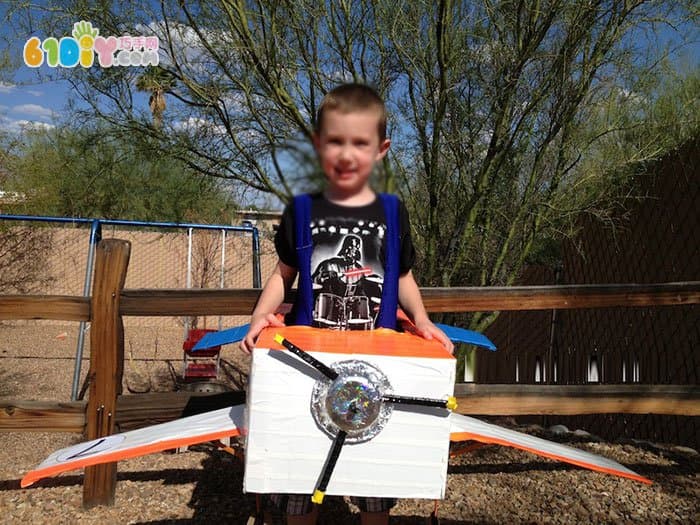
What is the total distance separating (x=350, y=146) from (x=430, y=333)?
0.64m

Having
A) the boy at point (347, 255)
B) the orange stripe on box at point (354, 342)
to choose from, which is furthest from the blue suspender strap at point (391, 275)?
the orange stripe on box at point (354, 342)

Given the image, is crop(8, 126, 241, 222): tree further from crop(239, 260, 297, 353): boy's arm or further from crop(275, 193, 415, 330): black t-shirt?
crop(275, 193, 415, 330): black t-shirt

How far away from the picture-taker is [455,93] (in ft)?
12.9

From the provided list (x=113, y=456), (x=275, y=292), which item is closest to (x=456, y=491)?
(x=275, y=292)

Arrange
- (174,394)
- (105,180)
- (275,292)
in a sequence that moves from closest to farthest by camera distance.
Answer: (275,292) < (174,394) < (105,180)

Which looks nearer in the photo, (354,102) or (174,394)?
(354,102)

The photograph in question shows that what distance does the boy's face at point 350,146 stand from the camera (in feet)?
4.75

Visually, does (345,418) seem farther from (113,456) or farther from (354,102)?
(354,102)

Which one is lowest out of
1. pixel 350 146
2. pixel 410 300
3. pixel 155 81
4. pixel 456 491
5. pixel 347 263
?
pixel 456 491

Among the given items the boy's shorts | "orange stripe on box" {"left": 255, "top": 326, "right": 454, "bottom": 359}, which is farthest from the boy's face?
the boy's shorts

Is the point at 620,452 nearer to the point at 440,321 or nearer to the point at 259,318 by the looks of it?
the point at 440,321

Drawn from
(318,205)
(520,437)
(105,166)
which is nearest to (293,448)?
(318,205)

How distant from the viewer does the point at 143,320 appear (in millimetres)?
12391

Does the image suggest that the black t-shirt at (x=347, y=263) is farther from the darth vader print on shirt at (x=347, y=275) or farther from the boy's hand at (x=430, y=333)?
the boy's hand at (x=430, y=333)
